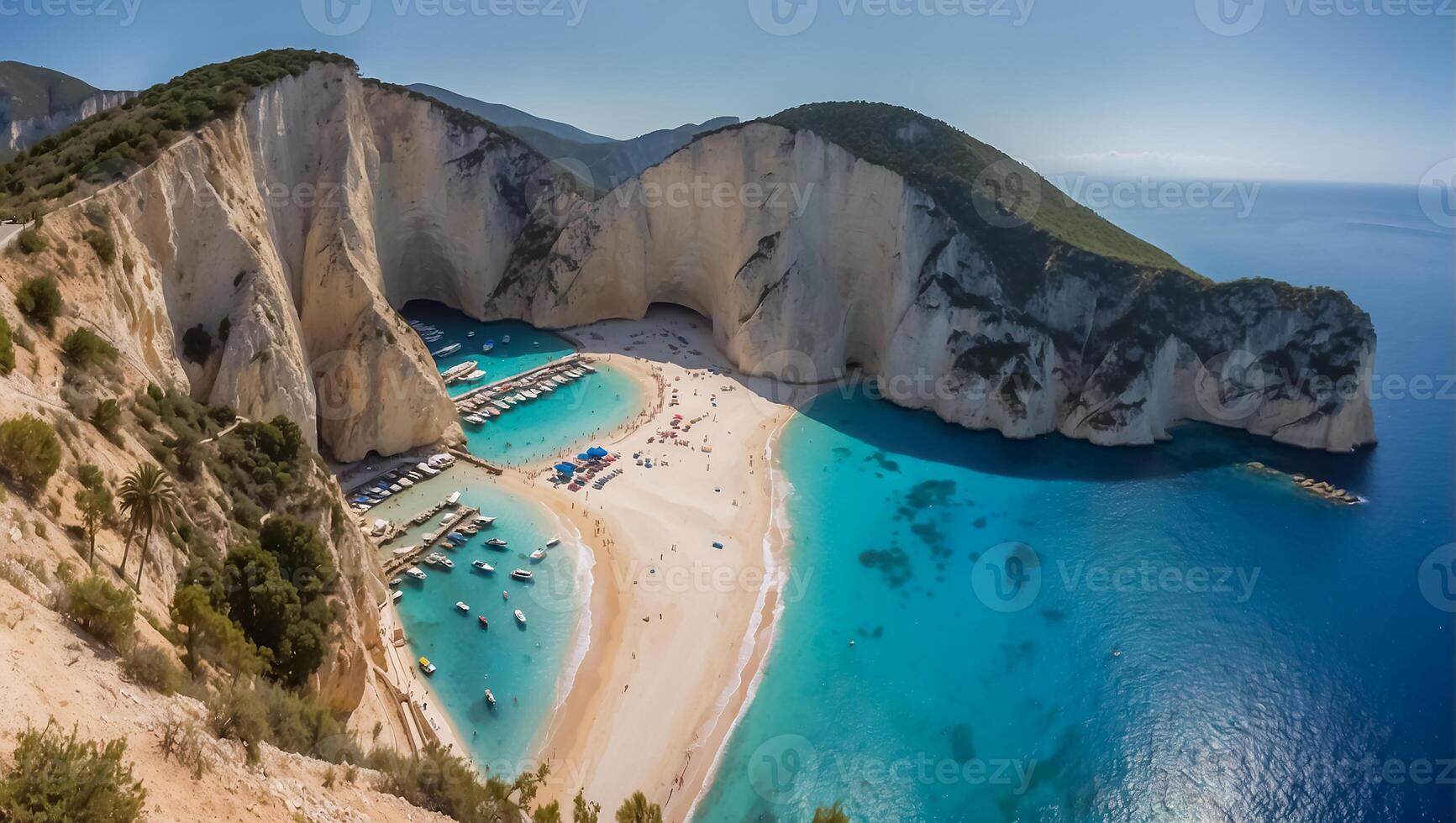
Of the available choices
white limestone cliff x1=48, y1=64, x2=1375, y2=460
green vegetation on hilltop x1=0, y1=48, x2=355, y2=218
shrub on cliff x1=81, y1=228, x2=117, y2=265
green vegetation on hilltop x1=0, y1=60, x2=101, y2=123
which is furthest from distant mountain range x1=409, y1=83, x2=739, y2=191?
shrub on cliff x1=81, y1=228, x2=117, y2=265

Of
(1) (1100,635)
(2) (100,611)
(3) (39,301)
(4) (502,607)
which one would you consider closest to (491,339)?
(4) (502,607)

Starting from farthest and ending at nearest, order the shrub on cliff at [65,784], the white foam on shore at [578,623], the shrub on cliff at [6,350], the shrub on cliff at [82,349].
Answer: the white foam on shore at [578,623], the shrub on cliff at [82,349], the shrub on cliff at [6,350], the shrub on cliff at [65,784]

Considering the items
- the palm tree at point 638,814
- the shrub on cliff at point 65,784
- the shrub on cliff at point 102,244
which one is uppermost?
the shrub on cliff at point 102,244

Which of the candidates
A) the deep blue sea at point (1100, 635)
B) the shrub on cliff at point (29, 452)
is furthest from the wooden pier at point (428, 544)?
the shrub on cliff at point (29, 452)

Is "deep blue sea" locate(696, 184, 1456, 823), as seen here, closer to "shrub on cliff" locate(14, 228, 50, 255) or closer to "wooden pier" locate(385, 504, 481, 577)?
"wooden pier" locate(385, 504, 481, 577)

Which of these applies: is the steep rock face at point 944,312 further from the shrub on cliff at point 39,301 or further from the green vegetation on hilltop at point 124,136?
the shrub on cliff at point 39,301

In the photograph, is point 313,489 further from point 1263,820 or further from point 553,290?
point 553,290
